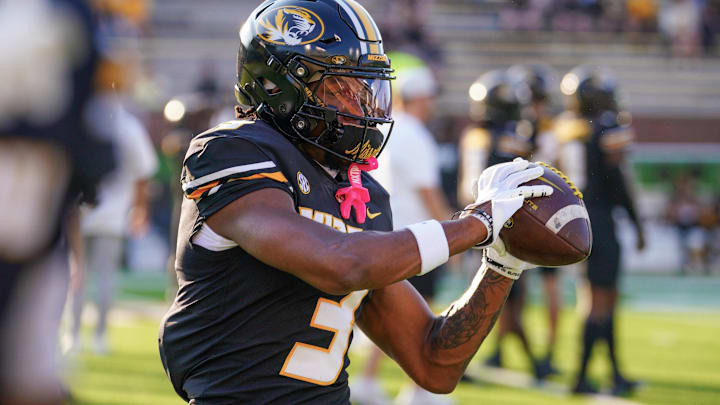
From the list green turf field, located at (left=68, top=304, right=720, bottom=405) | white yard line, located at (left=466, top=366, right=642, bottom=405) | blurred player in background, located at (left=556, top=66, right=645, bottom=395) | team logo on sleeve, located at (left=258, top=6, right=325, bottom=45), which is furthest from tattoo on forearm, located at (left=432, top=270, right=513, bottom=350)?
white yard line, located at (left=466, top=366, right=642, bottom=405)

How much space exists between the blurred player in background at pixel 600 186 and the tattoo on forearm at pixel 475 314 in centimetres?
355

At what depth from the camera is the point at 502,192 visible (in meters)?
2.37

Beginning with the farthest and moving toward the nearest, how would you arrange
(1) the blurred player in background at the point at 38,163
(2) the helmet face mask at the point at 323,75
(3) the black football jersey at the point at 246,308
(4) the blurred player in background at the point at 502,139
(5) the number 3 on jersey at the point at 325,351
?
1. (4) the blurred player in background at the point at 502,139
2. (2) the helmet face mask at the point at 323,75
3. (5) the number 3 on jersey at the point at 325,351
4. (3) the black football jersey at the point at 246,308
5. (1) the blurred player in background at the point at 38,163

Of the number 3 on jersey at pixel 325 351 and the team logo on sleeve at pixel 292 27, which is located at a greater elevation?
the team logo on sleeve at pixel 292 27

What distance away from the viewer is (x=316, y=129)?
2496mm

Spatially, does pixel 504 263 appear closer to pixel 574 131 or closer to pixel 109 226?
pixel 574 131

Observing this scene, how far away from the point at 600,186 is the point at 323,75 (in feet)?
13.7

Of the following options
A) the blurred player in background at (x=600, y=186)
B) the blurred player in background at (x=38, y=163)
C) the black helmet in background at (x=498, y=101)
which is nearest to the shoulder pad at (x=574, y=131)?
the blurred player in background at (x=600, y=186)

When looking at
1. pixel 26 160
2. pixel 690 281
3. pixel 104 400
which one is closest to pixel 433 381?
pixel 26 160

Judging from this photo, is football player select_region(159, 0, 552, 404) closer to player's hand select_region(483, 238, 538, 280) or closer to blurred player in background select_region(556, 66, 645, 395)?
player's hand select_region(483, 238, 538, 280)

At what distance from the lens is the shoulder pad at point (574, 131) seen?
6305 millimetres

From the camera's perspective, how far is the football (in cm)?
244

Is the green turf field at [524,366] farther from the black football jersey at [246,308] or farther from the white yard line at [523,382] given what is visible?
the black football jersey at [246,308]

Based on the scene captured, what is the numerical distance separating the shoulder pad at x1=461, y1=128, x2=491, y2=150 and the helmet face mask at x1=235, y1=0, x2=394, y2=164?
4279 millimetres
